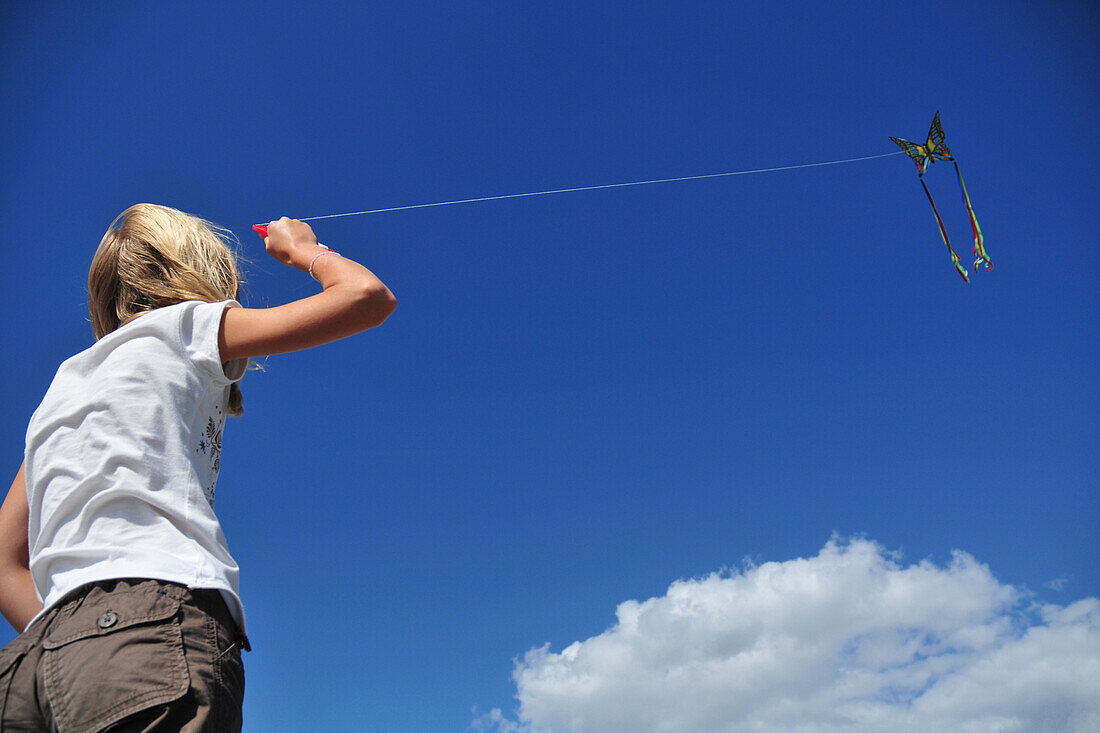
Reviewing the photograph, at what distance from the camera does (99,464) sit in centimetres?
136

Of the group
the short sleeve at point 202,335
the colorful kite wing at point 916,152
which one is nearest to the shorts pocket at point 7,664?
the short sleeve at point 202,335

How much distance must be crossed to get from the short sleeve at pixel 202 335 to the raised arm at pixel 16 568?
476 mm

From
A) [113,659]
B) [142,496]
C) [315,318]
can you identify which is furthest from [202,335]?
[113,659]

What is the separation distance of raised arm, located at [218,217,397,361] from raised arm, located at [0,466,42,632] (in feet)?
1.78

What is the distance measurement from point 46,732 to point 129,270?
923mm

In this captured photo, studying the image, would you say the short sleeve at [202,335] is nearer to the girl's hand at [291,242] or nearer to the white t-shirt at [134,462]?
the white t-shirt at [134,462]

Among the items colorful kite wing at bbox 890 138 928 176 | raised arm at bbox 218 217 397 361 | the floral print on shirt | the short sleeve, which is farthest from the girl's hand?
colorful kite wing at bbox 890 138 928 176

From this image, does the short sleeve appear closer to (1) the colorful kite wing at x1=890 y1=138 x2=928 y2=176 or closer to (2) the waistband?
(2) the waistband

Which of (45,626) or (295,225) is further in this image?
(295,225)

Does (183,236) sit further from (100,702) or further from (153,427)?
A: (100,702)

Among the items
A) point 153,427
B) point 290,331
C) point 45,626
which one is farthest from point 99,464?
point 290,331

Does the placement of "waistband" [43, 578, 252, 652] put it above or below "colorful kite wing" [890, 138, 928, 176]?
below

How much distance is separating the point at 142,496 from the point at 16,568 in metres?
0.47

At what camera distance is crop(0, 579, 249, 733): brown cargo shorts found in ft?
3.76
